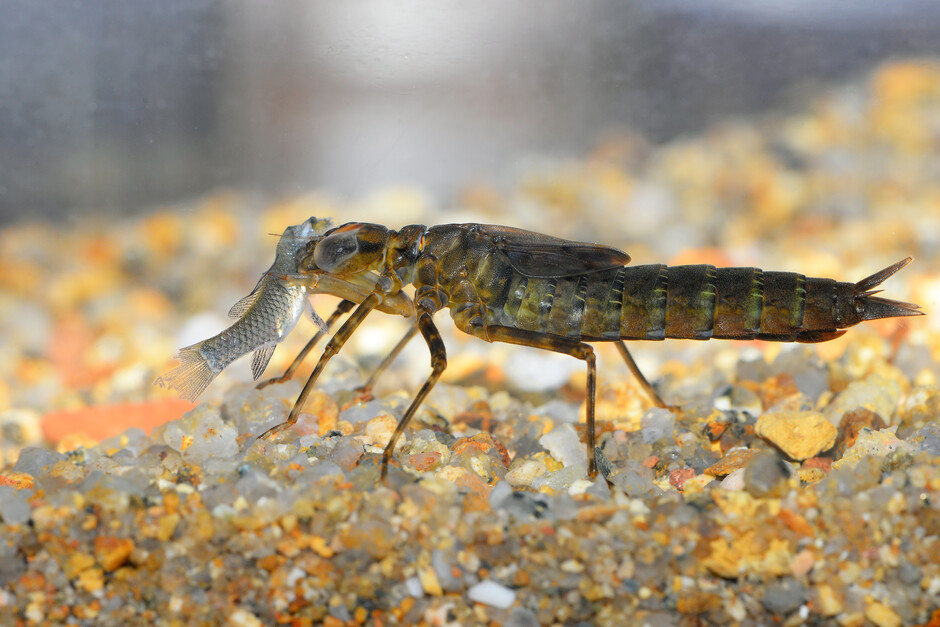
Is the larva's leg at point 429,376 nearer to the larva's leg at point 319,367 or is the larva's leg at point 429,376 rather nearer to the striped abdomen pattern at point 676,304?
the larva's leg at point 319,367

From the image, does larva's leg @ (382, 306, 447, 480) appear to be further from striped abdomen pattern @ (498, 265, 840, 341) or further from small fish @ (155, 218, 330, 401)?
small fish @ (155, 218, 330, 401)

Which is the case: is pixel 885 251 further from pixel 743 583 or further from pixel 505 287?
pixel 743 583

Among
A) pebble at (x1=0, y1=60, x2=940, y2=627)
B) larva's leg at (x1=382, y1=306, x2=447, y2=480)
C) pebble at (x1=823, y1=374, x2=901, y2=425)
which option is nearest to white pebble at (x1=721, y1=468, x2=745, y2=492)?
pebble at (x1=0, y1=60, x2=940, y2=627)

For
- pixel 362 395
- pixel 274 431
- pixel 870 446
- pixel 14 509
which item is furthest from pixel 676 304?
pixel 14 509

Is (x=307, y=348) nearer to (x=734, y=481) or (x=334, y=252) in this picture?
(x=334, y=252)

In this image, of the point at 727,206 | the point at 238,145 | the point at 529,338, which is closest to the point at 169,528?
the point at 529,338

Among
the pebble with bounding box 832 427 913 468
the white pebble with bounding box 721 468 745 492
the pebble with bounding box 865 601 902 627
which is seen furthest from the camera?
the pebble with bounding box 832 427 913 468

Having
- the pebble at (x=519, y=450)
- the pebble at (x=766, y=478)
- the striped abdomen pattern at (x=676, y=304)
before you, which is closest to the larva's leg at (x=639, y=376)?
the pebble at (x=519, y=450)
